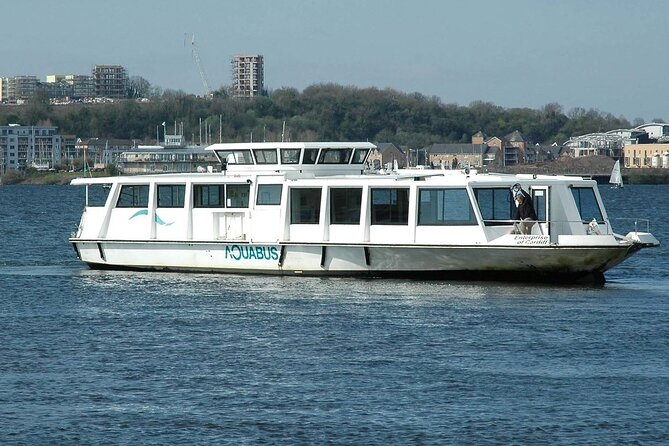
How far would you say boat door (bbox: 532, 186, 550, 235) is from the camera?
36500 mm

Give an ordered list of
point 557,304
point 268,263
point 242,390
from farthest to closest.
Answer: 1. point 268,263
2. point 557,304
3. point 242,390

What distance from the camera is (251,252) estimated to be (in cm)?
3941

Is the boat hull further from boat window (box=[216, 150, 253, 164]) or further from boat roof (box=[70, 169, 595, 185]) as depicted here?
boat window (box=[216, 150, 253, 164])

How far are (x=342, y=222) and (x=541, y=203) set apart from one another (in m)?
5.56

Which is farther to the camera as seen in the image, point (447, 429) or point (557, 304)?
point (557, 304)

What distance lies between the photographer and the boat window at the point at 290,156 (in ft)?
133

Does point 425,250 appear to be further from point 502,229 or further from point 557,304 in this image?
point 557,304

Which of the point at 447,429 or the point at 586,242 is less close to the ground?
the point at 586,242

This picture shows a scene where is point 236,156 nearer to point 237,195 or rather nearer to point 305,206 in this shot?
point 237,195

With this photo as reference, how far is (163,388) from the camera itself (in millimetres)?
24219

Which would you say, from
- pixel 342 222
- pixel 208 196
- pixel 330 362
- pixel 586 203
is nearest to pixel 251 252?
pixel 208 196

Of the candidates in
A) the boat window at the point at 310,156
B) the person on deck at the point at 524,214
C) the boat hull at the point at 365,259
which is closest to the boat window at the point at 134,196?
the boat hull at the point at 365,259

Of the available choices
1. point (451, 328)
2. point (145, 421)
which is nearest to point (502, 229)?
point (451, 328)

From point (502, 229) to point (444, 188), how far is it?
2028 millimetres
